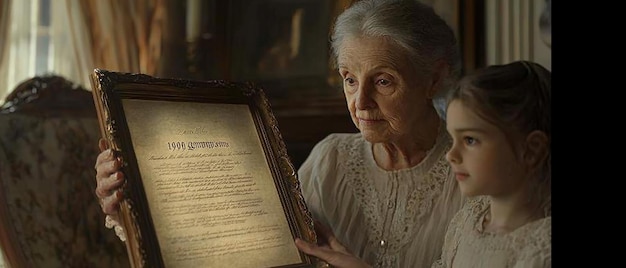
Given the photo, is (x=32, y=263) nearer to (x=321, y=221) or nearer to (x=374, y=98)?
(x=321, y=221)

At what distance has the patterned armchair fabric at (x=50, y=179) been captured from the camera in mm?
1325

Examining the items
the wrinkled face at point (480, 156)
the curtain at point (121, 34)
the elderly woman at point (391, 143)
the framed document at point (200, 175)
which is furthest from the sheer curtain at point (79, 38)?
the wrinkled face at point (480, 156)

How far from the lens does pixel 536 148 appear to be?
0.80 meters

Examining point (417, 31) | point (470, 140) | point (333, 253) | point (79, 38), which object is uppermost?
point (79, 38)

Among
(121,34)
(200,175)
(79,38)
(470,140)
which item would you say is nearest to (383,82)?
(470,140)

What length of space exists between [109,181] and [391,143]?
12.2 inches

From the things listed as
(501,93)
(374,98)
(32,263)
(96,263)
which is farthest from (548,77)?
(32,263)

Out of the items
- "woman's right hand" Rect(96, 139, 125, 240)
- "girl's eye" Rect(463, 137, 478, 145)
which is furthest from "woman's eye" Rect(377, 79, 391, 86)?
"woman's right hand" Rect(96, 139, 125, 240)

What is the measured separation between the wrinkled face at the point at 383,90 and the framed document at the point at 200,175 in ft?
0.38

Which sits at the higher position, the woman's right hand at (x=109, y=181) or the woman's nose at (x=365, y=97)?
the woman's nose at (x=365, y=97)

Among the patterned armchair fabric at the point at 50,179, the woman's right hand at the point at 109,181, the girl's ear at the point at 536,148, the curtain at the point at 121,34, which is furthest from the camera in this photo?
the patterned armchair fabric at the point at 50,179

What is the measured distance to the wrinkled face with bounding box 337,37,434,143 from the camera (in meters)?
0.88

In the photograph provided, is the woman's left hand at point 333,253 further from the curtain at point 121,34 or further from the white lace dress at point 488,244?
the curtain at point 121,34

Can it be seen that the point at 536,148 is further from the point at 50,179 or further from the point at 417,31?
the point at 50,179
